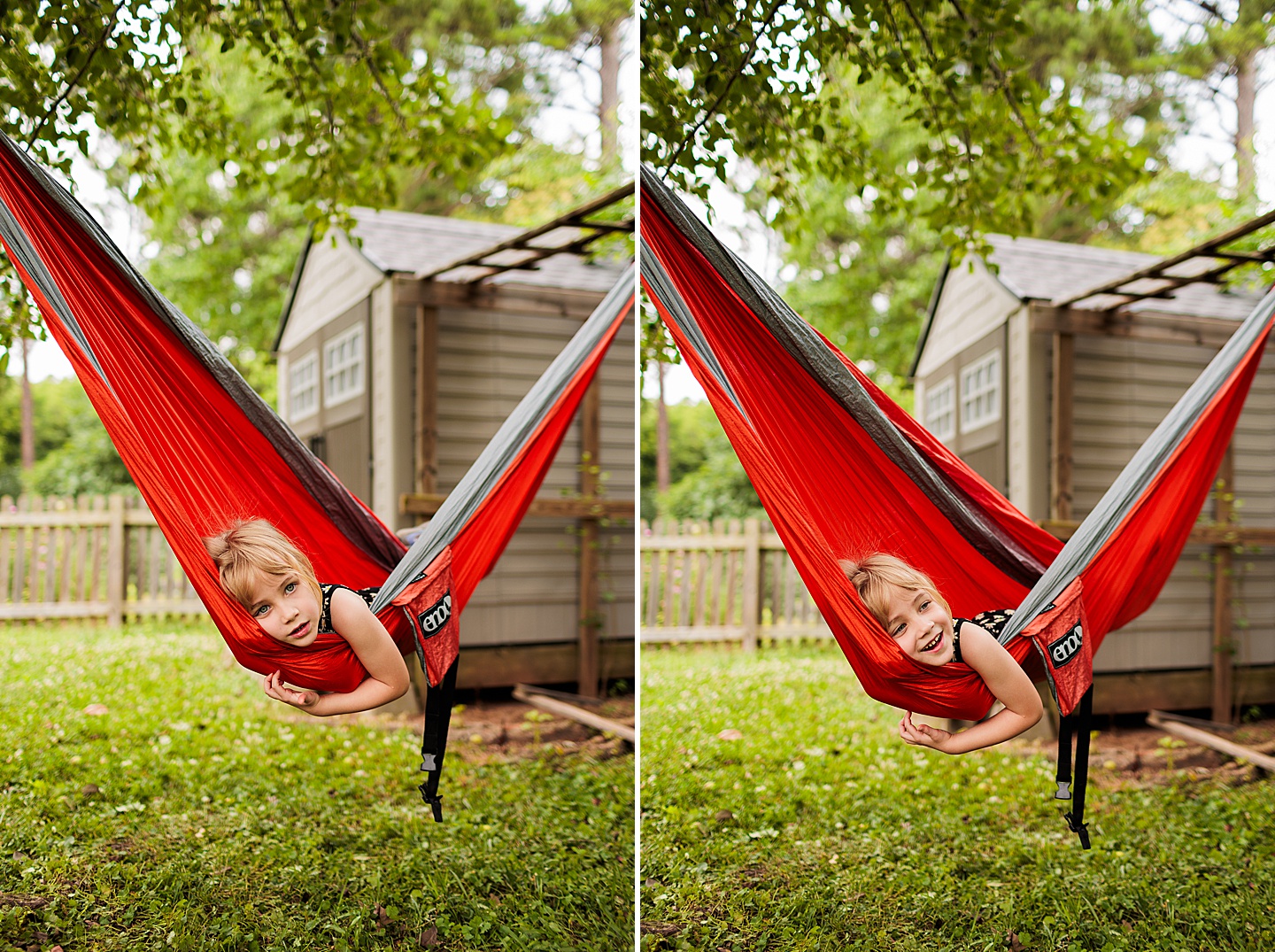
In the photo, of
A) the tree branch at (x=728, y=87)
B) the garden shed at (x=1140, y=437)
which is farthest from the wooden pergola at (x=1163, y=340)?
the tree branch at (x=728, y=87)

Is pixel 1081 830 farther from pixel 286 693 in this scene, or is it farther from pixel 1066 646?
pixel 286 693

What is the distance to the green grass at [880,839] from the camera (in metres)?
1.82

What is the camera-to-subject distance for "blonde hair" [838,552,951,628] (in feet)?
5.30

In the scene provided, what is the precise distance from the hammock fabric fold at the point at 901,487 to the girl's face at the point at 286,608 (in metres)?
0.81

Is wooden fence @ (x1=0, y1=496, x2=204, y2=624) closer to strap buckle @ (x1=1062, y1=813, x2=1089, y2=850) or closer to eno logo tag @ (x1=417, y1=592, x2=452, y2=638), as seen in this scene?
eno logo tag @ (x1=417, y1=592, x2=452, y2=638)

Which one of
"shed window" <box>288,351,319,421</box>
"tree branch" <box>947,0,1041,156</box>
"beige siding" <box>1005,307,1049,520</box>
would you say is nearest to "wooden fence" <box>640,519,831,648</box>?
"beige siding" <box>1005,307,1049,520</box>

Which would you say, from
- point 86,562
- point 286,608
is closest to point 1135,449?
point 286,608

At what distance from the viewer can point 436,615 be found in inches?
67.4

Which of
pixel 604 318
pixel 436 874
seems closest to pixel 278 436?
pixel 604 318

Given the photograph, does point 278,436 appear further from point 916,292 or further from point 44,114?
point 916,292

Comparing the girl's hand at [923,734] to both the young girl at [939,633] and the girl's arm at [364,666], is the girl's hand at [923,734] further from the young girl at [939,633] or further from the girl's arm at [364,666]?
the girl's arm at [364,666]

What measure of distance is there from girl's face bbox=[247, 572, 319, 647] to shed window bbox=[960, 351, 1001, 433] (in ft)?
5.00

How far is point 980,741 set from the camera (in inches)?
65.4

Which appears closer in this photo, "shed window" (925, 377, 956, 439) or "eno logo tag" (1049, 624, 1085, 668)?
"eno logo tag" (1049, 624, 1085, 668)
